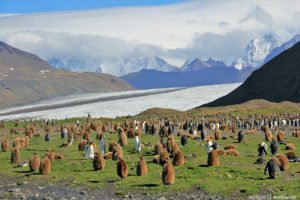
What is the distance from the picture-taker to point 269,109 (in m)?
88.6

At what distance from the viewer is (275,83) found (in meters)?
132

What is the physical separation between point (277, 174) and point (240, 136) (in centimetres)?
1774

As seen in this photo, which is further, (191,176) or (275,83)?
(275,83)

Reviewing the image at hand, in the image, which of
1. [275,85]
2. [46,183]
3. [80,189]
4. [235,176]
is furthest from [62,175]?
[275,85]

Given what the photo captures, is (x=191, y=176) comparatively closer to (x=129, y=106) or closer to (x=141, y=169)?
(x=141, y=169)

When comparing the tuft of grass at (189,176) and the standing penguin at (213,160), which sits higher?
the standing penguin at (213,160)

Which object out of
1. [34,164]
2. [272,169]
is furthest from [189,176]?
[34,164]

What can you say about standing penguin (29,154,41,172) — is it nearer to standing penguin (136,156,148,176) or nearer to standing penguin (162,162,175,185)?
standing penguin (136,156,148,176)

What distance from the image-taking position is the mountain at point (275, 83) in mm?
122625

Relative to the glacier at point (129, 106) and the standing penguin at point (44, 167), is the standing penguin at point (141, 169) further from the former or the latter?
the glacier at point (129, 106)

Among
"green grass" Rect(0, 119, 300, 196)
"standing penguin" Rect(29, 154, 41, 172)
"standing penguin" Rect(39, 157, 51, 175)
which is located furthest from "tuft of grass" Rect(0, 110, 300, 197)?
"standing penguin" Rect(29, 154, 41, 172)

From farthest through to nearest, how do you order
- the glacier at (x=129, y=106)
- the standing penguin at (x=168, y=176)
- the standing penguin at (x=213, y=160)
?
the glacier at (x=129, y=106) < the standing penguin at (x=213, y=160) < the standing penguin at (x=168, y=176)

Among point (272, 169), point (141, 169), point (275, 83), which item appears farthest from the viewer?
point (275, 83)

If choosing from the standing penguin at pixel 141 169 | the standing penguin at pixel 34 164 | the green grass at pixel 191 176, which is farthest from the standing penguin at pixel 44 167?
the standing penguin at pixel 141 169
